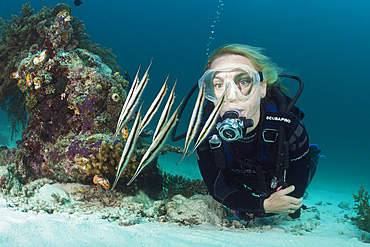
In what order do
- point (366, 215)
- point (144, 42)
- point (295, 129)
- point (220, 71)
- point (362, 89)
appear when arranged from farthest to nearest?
point (362, 89) < point (144, 42) < point (366, 215) < point (220, 71) < point (295, 129)

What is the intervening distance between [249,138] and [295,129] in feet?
2.13

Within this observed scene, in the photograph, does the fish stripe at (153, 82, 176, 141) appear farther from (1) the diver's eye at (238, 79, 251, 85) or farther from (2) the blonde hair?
(2) the blonde hair

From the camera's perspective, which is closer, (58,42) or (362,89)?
(58,42)

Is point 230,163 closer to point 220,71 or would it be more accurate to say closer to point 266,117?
point 266,117

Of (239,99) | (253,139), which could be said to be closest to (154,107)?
(239,99)

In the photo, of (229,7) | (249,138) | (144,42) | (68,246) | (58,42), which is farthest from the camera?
(144,42)

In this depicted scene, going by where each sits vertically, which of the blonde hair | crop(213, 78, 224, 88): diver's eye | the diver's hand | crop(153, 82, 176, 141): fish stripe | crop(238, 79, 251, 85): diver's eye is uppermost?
the blonde hair

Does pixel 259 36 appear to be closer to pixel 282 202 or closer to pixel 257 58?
pixel 257 58

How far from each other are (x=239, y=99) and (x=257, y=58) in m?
0.89

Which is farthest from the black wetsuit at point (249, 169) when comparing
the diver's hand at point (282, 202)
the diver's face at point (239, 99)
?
the diver's face at point (239, 99)

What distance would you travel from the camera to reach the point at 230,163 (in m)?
3.07

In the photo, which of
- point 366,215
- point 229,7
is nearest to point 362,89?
point 229,7

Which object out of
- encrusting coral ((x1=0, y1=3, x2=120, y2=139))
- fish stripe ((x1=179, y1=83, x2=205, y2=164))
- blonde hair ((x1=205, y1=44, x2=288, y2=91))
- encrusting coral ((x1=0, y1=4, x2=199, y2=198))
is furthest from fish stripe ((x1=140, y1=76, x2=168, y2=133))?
encrusting coral ((x1=0, y1=3, x2=120, y2=139))

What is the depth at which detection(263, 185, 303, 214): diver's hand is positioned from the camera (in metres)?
2.30
